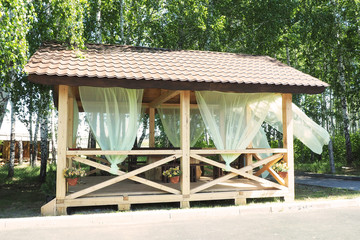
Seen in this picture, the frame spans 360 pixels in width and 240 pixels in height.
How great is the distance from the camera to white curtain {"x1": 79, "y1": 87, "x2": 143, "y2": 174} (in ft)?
23.3

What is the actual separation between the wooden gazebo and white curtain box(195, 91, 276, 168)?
25cm

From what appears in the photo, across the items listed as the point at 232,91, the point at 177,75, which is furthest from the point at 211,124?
the point at 177,75

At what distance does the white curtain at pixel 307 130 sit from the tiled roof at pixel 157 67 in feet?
2.86

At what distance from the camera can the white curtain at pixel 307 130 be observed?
8305 mm

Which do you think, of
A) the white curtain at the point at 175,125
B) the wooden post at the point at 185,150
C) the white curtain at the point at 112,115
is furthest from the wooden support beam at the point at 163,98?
the white curtain at the point at 112,115

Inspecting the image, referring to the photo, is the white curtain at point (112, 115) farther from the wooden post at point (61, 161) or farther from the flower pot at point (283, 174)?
the flower pot at point (283, 174)

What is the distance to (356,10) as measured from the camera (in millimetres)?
14203

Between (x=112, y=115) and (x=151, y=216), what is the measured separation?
92.7 inches

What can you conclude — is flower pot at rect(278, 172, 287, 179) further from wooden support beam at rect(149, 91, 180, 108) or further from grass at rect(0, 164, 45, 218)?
grass at rect(0, 164, 45, 218)

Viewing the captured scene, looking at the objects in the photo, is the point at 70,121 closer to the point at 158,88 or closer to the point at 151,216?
the point at 158,88

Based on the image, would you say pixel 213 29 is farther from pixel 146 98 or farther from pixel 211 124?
pixel 211 124

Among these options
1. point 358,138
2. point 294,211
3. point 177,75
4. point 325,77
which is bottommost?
point 294,211

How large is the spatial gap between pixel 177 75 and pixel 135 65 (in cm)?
108

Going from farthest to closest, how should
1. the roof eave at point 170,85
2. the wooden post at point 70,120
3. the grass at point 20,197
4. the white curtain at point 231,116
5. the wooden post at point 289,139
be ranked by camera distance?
the wooden post at point 70,120
the wooden post at point 289,139
the white curtain at point 231,116
the grass at point 20,197
the roof eave at point 170,85
